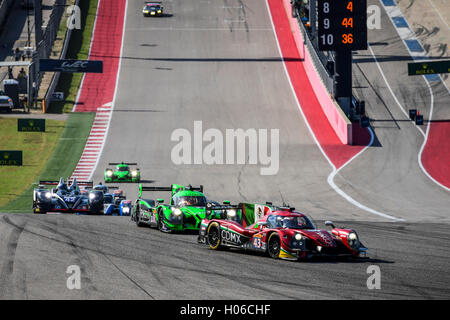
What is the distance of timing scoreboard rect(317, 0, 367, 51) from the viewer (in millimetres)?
50469

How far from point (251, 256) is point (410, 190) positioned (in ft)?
77.3

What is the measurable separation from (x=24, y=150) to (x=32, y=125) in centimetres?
305

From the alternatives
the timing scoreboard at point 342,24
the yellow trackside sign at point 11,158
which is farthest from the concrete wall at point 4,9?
the timing scoreboard at point 342,24

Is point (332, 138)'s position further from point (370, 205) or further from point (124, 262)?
point (124, 262)

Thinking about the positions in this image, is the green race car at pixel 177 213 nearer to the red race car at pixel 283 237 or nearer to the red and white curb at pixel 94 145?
the red race car at pixel 283 237

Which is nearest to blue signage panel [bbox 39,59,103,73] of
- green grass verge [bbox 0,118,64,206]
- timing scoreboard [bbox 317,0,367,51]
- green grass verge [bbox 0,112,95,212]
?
green grass verge [bbox 0,112,95,212]

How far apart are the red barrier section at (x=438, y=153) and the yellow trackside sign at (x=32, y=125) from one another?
26.1 meters

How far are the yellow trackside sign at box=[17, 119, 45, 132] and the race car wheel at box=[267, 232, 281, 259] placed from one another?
38.2 m

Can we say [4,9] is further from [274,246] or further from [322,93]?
[274,246]

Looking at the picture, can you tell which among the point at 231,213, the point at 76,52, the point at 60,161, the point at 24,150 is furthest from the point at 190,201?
the point at 76,52

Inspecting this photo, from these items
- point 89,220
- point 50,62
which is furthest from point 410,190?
point 50,62

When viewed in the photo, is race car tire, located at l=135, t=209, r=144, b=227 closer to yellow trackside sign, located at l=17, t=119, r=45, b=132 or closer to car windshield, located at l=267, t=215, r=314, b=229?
car windshield, located at l=267, t=215, r=314, b=229

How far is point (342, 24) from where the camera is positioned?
50.8 m

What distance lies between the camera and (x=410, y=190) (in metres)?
41.8
